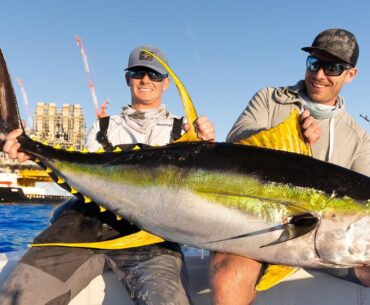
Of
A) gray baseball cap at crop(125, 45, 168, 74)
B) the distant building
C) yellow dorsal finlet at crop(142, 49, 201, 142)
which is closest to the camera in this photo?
yellow dorsal finlet at crop(142, 49, 201, 142)

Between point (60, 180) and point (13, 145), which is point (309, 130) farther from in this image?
point (13, 145)

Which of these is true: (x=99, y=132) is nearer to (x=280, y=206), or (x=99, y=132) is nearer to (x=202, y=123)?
(x=202, y=123)

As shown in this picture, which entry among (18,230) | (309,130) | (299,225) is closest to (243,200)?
(299,225)

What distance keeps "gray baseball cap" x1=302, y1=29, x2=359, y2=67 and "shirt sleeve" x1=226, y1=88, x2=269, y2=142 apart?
50 cm

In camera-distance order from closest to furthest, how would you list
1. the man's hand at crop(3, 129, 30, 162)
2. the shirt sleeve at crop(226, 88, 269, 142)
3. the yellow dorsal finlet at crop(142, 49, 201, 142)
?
1. the yellow dorsal finlet at crop(142, 49, 201, 142)
2. the man's hand at crop(3, 129, 30, 162)
3. the shirt sleeve at crop(226, 88, 269, 142)

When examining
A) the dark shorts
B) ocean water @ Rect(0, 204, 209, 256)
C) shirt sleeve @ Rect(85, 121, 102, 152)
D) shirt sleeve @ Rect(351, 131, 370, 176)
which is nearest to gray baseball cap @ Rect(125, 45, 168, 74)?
shirt sleeve @ Rect(85, 121, 102, 152)

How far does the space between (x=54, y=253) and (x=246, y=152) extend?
1369mm

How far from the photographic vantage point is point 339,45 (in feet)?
10.3

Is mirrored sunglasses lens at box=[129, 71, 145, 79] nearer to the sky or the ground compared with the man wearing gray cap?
nearer to the sky

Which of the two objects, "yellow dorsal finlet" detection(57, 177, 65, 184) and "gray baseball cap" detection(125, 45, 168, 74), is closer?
"yellow dorsal finlet" detection(57, 177, 65, 184)

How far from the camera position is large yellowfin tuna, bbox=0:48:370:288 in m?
2.10

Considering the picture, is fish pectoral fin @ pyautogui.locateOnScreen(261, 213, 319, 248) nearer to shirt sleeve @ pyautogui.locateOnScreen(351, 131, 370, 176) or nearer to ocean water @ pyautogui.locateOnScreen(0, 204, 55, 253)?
shirt sleeve @ pyautogui.locateOnScreen(351, 131, 370, 176)

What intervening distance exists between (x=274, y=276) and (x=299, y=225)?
0.34 m

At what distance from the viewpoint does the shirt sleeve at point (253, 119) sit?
3.06 m
